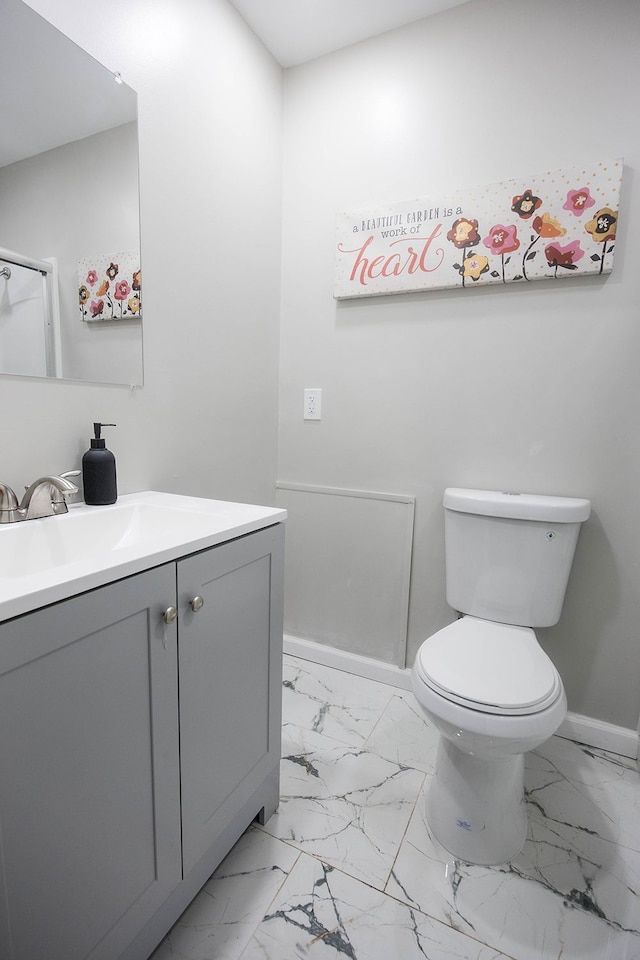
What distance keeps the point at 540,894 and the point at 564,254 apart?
5.71 ft

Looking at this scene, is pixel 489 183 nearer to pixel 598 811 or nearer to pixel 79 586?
pixel 79 586

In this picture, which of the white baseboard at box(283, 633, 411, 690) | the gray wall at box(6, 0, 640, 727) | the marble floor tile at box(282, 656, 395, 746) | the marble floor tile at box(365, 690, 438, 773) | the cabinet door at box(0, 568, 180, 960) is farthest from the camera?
the white baseboard at box(283, 633, 411, 690)

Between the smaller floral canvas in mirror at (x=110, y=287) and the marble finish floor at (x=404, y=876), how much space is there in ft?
4.68

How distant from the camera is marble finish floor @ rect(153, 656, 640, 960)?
925mm

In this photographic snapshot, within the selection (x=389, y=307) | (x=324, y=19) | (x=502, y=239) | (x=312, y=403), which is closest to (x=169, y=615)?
(x=312, y=403)

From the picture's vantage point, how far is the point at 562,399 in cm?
147

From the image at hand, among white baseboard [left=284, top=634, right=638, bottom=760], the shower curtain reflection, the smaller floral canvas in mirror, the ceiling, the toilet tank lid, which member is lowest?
white baseboard [left=284, top=634, right=638, bottom=760]

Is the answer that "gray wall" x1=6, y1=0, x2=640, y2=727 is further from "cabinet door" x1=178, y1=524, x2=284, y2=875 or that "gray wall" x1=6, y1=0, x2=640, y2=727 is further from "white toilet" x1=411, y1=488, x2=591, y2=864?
"cabinet door" x1=178, y1=524, x2=284, y2=875

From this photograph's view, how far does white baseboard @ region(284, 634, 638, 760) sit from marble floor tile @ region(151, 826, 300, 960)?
2.64 ft

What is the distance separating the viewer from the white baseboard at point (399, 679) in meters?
1.51

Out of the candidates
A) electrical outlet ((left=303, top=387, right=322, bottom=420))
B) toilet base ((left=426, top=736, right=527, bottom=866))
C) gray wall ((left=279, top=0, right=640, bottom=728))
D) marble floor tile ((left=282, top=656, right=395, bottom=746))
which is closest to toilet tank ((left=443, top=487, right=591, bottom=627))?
gray wall ((left=279, top=0, right=640, bottom=728))

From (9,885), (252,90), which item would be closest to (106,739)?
(9,885)

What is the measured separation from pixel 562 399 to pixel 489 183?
766mm

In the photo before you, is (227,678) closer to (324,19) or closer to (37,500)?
(37,500)
